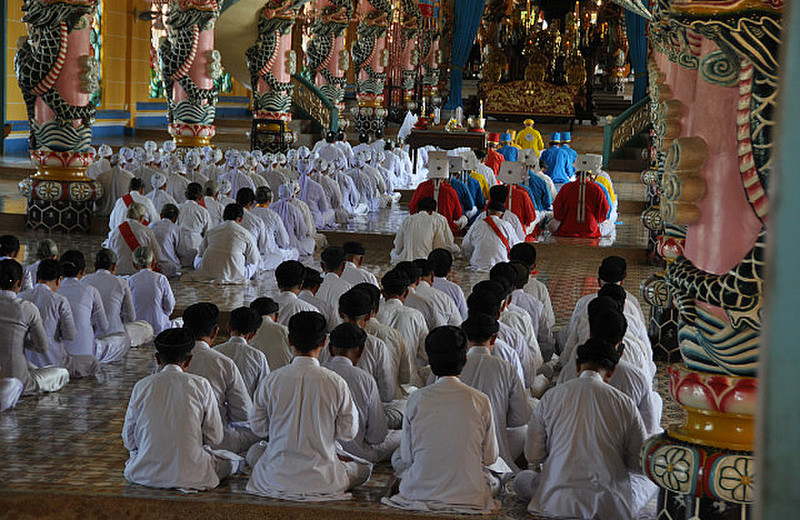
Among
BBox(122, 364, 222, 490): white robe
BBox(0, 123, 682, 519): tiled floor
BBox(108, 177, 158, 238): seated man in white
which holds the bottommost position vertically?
BBox(0, 123, 682, 519): tiled floor

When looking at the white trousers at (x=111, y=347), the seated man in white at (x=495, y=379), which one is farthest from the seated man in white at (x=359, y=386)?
the white trousers at (x=111, y=347)

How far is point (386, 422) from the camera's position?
221 inches

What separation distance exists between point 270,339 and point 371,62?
20.9 meters

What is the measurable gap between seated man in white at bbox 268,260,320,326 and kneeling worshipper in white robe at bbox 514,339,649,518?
2.38m

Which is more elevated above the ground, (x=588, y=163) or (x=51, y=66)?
(x=51, y=66)

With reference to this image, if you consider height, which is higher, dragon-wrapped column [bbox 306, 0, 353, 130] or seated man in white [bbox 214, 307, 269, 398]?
dragon-wrapped column [bbox 306, 0, 353, 130]

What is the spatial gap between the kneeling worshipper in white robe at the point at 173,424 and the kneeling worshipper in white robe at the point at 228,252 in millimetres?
5263

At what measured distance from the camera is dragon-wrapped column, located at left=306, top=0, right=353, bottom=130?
73.0ft

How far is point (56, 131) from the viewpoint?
12.4 meters

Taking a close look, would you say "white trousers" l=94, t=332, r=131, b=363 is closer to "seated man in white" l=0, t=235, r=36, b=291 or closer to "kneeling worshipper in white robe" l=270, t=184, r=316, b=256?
"seated man in white" l=0, t=235, r=36, b=291

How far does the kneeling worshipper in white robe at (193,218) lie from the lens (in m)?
10.9

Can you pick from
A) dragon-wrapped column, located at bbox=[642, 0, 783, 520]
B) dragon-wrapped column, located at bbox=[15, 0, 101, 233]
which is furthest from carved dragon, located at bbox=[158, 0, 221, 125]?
dragon-wrapped column, located at bbox=[642, 0, 783, 520]

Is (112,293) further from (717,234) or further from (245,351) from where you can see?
(717,234)

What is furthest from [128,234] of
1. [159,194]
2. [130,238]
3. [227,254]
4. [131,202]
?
[159,194]
